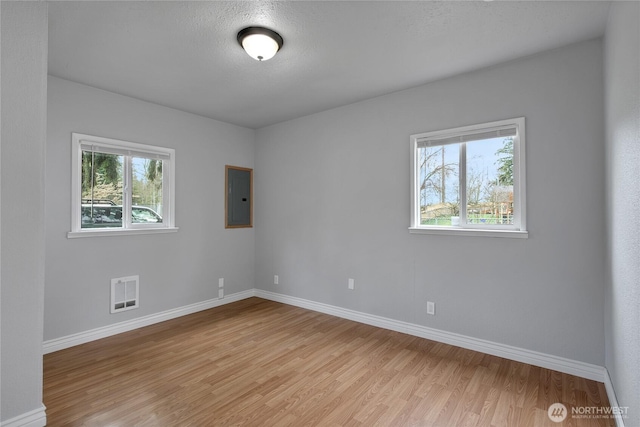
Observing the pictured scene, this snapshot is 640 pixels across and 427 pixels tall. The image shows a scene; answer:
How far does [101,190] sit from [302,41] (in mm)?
2668

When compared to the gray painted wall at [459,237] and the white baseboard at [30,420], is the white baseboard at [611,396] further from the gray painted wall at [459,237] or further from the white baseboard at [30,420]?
the white baseboard at [30,420]

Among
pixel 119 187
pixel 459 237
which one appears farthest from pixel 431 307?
pixel 119 187

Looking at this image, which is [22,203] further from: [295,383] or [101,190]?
[295,383]

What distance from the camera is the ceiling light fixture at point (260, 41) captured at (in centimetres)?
226

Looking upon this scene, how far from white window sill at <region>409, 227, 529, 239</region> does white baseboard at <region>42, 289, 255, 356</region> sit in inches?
113

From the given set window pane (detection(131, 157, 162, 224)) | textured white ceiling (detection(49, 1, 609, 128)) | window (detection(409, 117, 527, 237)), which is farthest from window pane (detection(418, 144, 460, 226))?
window pane (detection(131, 157, 162, 224))

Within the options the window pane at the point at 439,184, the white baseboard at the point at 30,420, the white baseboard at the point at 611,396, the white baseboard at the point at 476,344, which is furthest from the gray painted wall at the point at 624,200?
the white baseboard at the point at 30,420

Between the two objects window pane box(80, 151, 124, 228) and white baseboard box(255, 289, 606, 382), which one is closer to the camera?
white baseboard box(255, 289, 606, 382)

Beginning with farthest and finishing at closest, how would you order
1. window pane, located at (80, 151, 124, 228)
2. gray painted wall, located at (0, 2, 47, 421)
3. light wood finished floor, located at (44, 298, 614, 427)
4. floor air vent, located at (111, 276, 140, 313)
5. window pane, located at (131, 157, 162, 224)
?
window pane, located at (131, 157, 162, 224), floor air vent, located at (111, 276, 140, 313), window pane, located at (80, 151, 124, 228), light wood finished floor, located at (44, 298, 614, 427), gray painted wall, located at (0, 2, 47, 421)

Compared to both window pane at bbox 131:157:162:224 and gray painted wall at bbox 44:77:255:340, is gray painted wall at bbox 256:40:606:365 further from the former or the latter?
window pane at bbox 131:157:162:224

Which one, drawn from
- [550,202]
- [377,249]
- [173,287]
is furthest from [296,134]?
[550,202]

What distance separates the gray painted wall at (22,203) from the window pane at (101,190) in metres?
1.47

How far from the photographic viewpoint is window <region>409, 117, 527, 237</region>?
2788 mm

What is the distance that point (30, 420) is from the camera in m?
1.86
